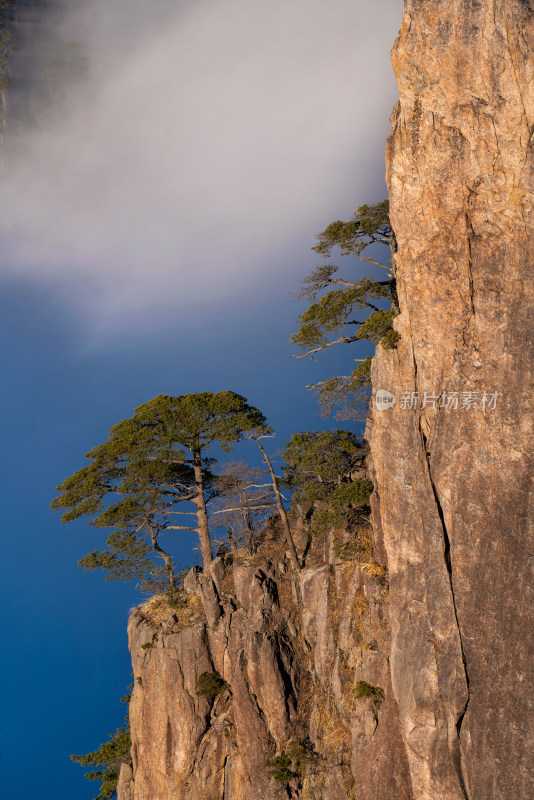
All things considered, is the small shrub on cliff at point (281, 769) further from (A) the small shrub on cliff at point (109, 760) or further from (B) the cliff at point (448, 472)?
(A) the small shrub on cliff at point (109, 760)

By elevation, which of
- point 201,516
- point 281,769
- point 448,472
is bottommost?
point 281,769

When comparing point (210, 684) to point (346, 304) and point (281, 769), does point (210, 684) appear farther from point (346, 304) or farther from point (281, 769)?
point (346, 304)

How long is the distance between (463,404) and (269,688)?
516 inches

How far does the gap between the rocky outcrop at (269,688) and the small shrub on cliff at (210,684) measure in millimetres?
190

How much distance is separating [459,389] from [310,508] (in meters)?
10.5

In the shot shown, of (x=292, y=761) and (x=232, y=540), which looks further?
(x=232, y=540)

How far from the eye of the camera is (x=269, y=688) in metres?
19.6

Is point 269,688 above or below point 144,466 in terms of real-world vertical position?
below

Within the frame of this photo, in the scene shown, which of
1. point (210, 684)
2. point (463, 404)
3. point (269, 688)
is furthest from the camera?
point (210, 684)

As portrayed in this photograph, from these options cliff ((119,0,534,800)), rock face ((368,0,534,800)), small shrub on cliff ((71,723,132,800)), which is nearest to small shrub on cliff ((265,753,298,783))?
cliff ((119,0,534,800))

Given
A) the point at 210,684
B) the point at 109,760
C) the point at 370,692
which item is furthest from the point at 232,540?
the point at 109,760

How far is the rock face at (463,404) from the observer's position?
45.4 feet

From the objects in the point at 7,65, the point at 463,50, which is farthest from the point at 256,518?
the point at 7,65

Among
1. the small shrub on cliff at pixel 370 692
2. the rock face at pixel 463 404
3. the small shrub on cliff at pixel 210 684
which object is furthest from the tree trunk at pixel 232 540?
→ the rock face at pixel 463 404
